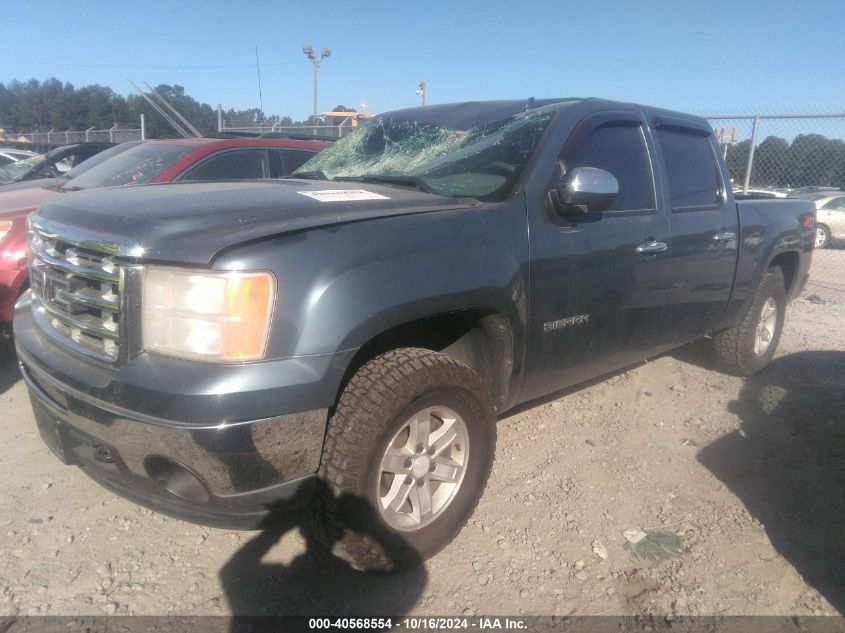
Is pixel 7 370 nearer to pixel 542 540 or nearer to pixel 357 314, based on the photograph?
pixel 357 314

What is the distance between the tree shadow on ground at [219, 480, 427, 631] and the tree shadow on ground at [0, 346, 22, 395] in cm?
262

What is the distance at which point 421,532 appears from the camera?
2387 millimetres

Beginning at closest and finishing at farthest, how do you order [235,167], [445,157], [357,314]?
[357,314], [445,157], [235,167]

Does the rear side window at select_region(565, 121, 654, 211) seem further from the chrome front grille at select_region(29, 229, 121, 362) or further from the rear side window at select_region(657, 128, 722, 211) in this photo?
the chrome front grille at select_region(29, 229, 121, 362)

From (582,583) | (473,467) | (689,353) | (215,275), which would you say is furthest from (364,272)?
(689,353)

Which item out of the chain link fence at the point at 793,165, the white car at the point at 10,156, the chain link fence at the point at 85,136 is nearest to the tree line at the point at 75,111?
the chain link fence at the point at 85,136

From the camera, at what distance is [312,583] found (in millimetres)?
2354

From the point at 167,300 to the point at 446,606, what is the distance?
1472 mm

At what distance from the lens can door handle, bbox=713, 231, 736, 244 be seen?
3.74 m

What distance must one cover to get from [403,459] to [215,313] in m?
0.90

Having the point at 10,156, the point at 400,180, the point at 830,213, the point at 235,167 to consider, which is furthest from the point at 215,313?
the point at 830,213

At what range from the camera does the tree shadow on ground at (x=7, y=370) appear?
13.4 feet

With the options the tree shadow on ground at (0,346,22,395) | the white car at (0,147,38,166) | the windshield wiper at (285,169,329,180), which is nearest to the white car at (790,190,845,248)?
the windshield wiper at (285,169,329,180)

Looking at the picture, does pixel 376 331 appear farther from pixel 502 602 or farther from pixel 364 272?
pixel 502 602
